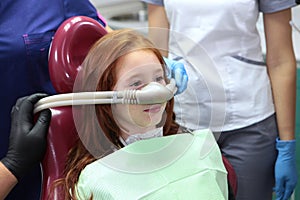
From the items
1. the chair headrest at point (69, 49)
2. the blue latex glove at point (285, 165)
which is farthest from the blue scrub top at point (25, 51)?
the blue latex glove at point (285, 165)

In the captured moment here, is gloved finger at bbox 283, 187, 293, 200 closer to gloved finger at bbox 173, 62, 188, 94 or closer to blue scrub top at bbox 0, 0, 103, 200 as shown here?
gloved finger at bbox 173, 62, 188, 94

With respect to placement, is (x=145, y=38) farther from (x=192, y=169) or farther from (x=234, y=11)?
(x=234, y=11)

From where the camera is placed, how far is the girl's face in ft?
3.43

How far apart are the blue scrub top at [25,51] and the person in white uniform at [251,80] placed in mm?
410

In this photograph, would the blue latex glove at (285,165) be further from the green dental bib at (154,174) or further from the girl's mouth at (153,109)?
the girl's mouth at (153,109)

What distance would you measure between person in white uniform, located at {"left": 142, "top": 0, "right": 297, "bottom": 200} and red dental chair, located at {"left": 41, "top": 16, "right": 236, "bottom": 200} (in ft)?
1.30

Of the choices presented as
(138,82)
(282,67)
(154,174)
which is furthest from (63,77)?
(282,67)

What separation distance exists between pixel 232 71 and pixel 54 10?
0.61 meters

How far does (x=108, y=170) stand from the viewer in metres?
1.11

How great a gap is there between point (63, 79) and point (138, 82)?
228 mm

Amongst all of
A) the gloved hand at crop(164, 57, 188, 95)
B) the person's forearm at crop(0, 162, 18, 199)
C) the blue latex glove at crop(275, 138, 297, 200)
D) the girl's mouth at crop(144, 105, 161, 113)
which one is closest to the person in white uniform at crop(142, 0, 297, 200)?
the blue latex glove at crop(275, 138, 297, 200)

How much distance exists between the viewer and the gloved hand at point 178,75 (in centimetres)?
112

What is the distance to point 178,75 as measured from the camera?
1120mm

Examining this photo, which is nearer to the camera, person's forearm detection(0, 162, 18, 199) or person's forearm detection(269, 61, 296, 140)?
person's forearm detection(0, 162, 18, 199)
